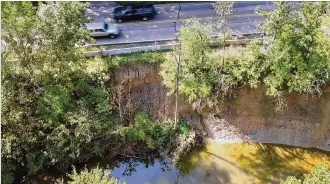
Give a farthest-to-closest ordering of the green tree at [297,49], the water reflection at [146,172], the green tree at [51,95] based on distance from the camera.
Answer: the water reflection at [146,172], the green tree at [297,49], the green tree at [51,95]

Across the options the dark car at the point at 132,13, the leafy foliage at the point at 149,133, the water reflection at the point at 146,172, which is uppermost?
the dark car at the point at 132,13

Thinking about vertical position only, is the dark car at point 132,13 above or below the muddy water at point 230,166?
above

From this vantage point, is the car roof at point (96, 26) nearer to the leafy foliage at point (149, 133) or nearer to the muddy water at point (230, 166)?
the leafy foliage at point (149, 133)

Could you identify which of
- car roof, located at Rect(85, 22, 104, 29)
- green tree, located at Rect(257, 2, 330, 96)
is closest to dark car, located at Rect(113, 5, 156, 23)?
car roof, located at Rect(85, 22, 104, 29)

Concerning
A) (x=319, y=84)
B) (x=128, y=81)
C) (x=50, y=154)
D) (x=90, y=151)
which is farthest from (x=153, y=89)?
(x=319, y=84)

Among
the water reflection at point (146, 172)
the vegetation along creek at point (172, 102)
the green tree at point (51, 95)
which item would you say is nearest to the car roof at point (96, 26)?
the vegetation along creek at point (172, 102)

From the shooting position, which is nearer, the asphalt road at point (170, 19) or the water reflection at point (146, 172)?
the water reflection at point (146, 172)

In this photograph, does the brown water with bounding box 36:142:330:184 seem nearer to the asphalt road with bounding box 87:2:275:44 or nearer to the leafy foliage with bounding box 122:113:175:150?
the leafy foliage with bounding box 122:113:175:150
